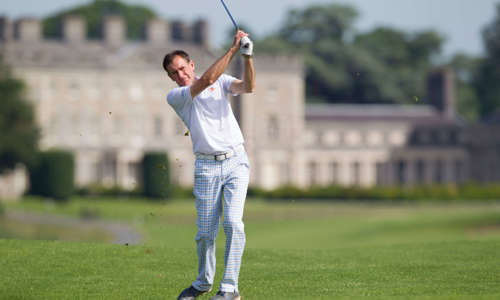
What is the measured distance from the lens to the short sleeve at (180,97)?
289 inches

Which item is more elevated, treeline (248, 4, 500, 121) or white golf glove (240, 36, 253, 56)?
treeline (248, 4, 500, 121)

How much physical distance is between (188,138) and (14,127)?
22.1 metres

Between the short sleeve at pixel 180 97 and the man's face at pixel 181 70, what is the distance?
0.56 ft

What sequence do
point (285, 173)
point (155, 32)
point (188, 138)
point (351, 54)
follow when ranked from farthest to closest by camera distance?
1. point (351, 54)
2. point (155, 32)
3. point (285, 173)
4. point (188, 138)

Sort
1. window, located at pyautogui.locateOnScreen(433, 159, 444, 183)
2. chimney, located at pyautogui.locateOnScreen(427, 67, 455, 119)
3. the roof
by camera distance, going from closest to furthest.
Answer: the roof, window, located at pyautogui.locateOnScreen(433, 159, 444, 183), chimney, located at pyautogui.locateOnScreen(427, 67, 455, 119)

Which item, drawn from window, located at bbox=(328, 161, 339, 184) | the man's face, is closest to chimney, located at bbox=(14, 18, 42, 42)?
window, located at bbox=(328, 161, 339, 184)

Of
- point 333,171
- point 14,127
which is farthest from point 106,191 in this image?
point 333,171

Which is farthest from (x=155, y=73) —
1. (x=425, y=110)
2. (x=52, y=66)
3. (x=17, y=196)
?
(x=425, y=110)

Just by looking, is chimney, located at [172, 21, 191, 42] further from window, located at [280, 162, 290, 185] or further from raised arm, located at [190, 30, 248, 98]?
raised arm, located at [190, 30, 248, 98]

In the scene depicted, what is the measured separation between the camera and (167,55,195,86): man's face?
24.5ft

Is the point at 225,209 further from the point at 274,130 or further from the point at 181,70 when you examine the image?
the point at 274,130

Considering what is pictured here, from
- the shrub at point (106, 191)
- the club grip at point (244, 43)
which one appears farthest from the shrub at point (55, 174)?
the club grip at point (244, 43)

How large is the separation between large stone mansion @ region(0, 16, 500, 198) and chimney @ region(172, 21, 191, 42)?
81 millimetres

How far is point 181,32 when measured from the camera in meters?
70.4
